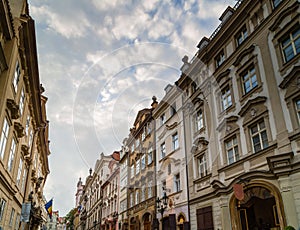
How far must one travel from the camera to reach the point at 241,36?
54.7ft

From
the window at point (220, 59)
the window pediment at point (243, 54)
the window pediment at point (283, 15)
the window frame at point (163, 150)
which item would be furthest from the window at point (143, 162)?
the window pediment at point (283, 15)

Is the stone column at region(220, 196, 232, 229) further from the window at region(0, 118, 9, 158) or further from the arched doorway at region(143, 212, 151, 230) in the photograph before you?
the arched doorway at region(143, 212, 151, 230)

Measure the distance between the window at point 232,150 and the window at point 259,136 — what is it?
4.58 feet

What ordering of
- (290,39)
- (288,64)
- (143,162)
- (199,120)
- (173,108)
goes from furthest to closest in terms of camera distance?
(143,162) → (173,108) → (199,120) → (290,39) → (288,64)

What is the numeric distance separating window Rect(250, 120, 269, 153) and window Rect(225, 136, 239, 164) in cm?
140

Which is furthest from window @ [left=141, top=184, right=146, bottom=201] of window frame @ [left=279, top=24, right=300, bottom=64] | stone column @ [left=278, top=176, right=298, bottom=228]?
window frame @ [left=279, top=24, right=300, bottom=64]

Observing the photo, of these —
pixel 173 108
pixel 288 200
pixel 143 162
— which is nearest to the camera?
pixel 288 200

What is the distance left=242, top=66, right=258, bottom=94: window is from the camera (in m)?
14.9

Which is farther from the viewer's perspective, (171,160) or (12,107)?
(171,160)

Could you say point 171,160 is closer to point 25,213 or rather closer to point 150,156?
point 150,156

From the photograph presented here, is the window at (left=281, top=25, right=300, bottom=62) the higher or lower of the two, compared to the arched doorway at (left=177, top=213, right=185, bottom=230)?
higher

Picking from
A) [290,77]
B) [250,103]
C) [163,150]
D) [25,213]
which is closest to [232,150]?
[250,103]

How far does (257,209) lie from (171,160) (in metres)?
7.46

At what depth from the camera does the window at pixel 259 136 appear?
13367 mm
